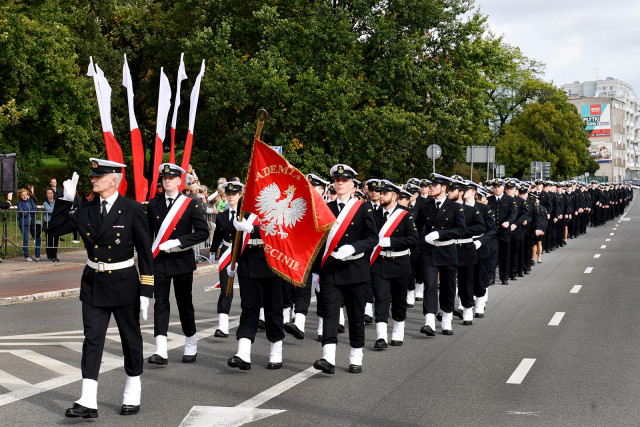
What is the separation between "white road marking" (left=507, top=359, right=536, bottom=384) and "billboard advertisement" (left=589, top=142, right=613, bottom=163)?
520 feet

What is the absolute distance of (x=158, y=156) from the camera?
11328mm

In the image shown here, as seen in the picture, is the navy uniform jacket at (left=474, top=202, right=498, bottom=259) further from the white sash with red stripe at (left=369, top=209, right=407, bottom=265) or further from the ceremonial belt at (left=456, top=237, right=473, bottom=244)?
the white sash with red stripe at (left=369, top=209, right=407, bottom=265)

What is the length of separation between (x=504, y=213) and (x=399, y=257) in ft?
24.1

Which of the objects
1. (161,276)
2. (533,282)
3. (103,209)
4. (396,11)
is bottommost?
(533,282)

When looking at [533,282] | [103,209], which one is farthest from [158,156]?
[533,282]

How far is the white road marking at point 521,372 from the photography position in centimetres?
801

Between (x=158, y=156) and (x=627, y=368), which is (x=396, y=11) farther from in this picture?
(x=627, y=368)

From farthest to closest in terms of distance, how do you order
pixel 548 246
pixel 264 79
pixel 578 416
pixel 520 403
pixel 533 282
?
pixel 264 79 < pixel 548 246 < pixel 533 282 < pixel 520 403 < pixel 578 416

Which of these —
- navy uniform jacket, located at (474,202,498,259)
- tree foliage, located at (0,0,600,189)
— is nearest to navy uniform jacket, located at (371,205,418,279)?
navy uniform jacket, located at (474,202,498,259)

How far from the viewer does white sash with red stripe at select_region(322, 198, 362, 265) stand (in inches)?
337

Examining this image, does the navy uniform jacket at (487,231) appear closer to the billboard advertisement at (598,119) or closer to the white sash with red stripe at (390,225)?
the white sash with red stripe at (390,225)

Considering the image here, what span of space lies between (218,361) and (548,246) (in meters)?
18.5

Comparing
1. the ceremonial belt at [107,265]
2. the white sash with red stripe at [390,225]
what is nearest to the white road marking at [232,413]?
the ceremonial belt at [107,265]

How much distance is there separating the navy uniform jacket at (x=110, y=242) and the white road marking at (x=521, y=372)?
3.55m
